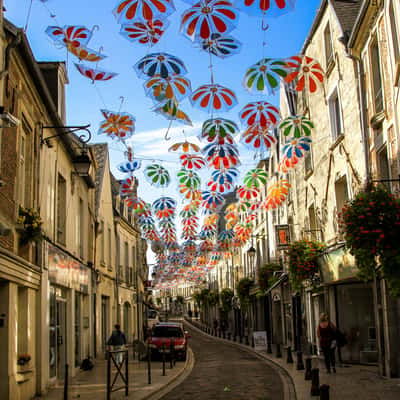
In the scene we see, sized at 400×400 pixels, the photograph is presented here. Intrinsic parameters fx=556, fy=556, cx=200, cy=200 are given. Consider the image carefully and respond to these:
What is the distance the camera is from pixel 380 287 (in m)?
13.5

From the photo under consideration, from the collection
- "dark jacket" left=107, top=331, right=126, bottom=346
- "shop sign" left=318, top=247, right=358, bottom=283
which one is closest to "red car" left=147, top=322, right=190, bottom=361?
"dark jacket" left=107, top=331, right=126, bottom=346

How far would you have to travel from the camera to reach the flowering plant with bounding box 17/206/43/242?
1105cm

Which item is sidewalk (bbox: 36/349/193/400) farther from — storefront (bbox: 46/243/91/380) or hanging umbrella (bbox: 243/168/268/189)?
hanging umbrella (bbox: 243/168/268/189)

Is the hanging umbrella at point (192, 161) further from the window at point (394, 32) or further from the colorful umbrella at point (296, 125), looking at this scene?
the window at point (394, 32)

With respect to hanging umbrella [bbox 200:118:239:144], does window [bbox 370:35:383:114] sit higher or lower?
higher

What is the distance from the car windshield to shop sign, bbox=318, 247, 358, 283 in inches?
277

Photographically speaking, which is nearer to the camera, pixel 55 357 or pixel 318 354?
pixel 55 357

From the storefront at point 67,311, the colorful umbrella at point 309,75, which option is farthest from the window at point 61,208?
the colorful umbrella at point 309,75

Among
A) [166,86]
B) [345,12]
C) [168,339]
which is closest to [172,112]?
[166,86]

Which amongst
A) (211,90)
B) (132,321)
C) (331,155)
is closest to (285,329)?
(132,321)

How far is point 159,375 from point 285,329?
13318mm

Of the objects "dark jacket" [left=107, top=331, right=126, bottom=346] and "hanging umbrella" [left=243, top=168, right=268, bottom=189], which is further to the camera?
"hanging umbrella" [left=243, top=168, right=268, bottom=189]

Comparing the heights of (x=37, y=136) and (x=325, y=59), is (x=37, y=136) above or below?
below

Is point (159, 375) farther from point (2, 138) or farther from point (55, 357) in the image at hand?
point (2, 138)
